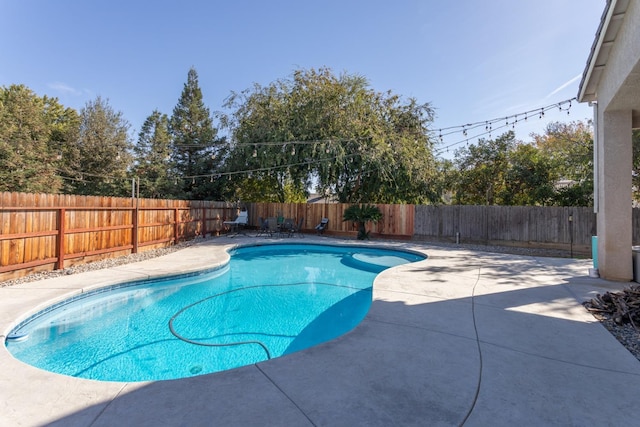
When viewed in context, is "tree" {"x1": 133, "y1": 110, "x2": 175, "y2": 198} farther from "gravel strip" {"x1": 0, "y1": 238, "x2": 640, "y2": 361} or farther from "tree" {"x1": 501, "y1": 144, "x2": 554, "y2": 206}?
"tree" {"x1": 501, "y1": 144, "x2": 554, "y2": 206}

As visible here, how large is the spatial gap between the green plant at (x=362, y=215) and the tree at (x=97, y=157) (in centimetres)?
1346

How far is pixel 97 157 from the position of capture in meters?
18.1

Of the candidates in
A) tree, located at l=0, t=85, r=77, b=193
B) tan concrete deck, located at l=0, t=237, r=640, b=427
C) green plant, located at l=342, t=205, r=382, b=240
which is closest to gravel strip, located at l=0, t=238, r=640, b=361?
tan concrete deck, located at l=0, t=237, r=640, b=427

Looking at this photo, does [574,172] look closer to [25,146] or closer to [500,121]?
[500,121]

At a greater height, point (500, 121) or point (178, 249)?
point (500, 121)

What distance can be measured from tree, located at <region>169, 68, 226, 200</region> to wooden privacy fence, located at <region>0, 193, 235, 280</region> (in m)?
8.34

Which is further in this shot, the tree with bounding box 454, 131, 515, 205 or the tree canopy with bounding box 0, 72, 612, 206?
the tree with bounding box 454, 131, 515, 205

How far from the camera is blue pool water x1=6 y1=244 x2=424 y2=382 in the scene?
10.4 ft

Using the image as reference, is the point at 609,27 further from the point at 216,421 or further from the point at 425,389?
the point at 216,421

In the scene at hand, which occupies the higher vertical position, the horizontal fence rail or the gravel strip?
the horizontal fence rail

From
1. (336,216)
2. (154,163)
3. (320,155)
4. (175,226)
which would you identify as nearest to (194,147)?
(154,163)

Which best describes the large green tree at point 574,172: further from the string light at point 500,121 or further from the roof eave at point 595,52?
the roof eave at point 595,52

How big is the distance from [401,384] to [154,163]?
69.3 ft

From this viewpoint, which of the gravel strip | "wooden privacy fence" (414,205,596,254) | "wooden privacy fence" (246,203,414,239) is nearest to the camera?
the gravel strip
